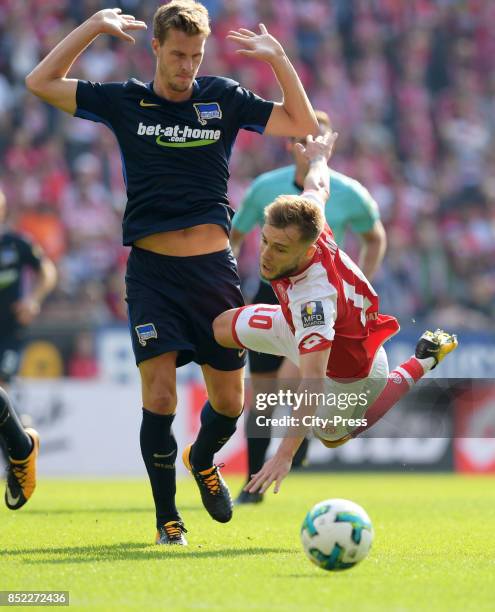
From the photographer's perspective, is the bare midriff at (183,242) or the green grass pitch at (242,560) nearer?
the green grass pitch at (242,560)

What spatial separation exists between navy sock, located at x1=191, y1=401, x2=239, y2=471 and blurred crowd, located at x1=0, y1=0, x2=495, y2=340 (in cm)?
824

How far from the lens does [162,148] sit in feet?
22.0

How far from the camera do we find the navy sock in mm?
7066

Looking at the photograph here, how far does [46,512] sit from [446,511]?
3.03 m

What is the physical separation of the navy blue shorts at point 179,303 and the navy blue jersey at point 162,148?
0.20m

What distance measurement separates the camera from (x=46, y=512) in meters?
8.83

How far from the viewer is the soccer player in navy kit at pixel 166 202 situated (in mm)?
6605

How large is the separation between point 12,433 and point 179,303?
1364 mm

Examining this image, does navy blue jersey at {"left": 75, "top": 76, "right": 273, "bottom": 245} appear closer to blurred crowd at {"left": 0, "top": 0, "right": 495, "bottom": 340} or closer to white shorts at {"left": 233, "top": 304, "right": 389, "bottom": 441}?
white shorts at {"left": 233, "top": 304, "right": 389, "bottom": 441}

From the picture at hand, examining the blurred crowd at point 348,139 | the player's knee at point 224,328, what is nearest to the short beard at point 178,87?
the player's knee at point 224,328

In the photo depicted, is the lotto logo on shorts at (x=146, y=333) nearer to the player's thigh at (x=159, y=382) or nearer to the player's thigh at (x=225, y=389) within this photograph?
the player's thigh at (x=159, y=382)

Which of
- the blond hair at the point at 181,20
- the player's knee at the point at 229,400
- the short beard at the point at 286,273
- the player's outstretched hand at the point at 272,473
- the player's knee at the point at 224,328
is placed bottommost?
the player's knee at the point at 229,400

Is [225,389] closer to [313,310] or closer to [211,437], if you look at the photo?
[211,437]

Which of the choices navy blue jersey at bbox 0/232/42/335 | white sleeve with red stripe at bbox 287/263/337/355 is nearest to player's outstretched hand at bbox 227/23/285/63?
white sleeve with red stripe at bbox 287/263/337/355
